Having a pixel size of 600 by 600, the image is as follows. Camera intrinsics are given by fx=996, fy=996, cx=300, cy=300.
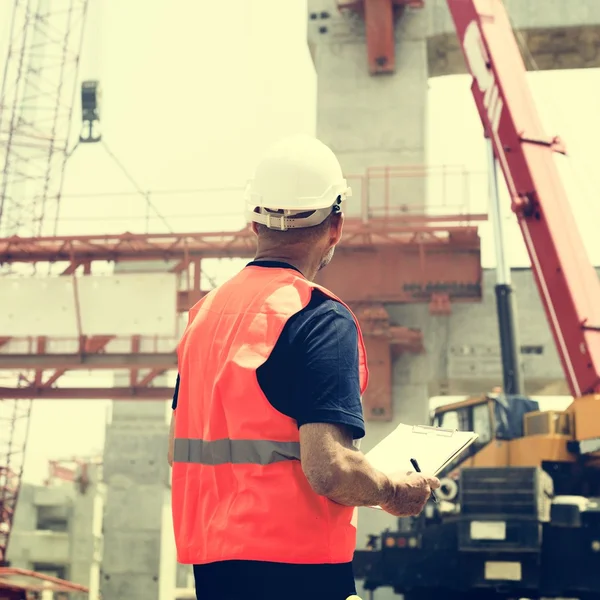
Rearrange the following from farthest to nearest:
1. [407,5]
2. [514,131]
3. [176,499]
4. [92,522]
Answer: [92,522] → [407,5] → [514,131] → [176,499]

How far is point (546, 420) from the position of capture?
12336 mm

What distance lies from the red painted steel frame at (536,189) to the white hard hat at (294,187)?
9.87m

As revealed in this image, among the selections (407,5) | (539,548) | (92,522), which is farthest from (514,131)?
(92,522)

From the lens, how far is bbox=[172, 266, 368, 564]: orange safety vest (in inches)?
85.3

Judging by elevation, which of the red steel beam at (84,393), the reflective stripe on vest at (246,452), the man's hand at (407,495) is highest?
the red steel beam at (84,393)

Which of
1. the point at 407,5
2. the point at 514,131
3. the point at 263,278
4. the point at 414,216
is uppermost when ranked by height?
the point at 407,5

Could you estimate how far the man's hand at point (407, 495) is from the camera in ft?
7.50

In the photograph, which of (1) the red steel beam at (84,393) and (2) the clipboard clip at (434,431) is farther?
(1) the red steel beam at (84,393)

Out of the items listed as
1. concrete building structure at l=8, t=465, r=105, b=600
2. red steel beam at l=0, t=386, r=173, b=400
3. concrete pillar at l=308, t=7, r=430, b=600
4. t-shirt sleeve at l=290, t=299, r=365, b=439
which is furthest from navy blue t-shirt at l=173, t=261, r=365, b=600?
concrete building structure at l=8, t=465, r=105, b=600

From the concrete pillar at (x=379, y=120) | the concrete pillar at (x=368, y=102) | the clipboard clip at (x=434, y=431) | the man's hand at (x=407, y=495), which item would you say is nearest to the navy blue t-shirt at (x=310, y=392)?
the man's hand at (x=407, y=495)

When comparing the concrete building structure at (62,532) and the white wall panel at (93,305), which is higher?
the white wall panel at (93,305)

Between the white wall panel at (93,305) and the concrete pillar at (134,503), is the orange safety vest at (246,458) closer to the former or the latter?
the white wall panel at (93,305)

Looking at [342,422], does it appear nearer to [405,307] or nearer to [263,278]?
[263,278]

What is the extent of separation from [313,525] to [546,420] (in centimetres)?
1064
